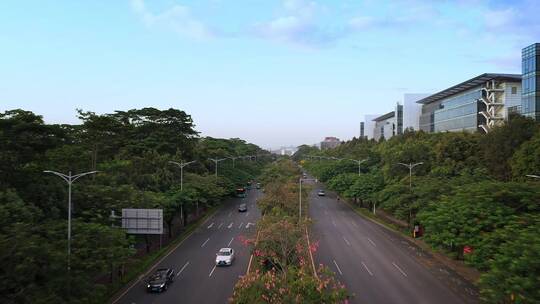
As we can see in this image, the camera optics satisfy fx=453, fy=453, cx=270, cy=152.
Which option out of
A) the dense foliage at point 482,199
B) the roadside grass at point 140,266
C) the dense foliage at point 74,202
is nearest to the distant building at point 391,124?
the dense foliage at point 482,199

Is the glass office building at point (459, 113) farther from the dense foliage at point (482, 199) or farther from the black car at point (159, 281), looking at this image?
the black car at point (159, 281)

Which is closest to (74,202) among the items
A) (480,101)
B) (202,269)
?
(202,269)

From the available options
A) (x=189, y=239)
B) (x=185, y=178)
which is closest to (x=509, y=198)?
(x=189, y=239)

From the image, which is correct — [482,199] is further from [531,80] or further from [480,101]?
Result: [480,101]

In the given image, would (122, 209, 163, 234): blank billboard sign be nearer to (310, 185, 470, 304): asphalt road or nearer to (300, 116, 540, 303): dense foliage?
(310, 185, 470, 304): asphalt road

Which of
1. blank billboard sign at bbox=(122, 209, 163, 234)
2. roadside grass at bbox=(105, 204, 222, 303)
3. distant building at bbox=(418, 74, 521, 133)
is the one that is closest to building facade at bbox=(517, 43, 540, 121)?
distant building at bbox=(418, 74, 521, 133)
